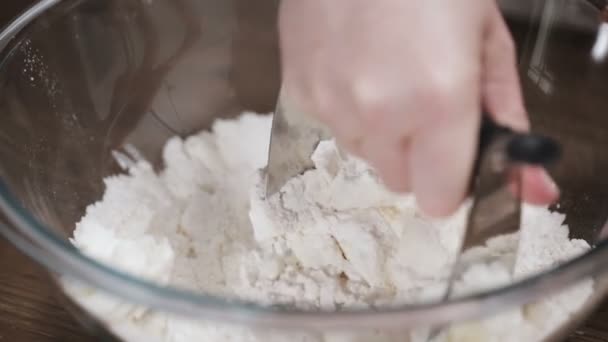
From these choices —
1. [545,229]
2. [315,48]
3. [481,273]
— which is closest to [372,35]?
[315,48]

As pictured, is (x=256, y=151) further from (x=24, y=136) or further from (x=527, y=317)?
(x=527, y=317)

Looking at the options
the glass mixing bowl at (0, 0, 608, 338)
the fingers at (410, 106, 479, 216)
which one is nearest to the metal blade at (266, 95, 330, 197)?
the glass mixing bowl at (0, 0, 608, 338)

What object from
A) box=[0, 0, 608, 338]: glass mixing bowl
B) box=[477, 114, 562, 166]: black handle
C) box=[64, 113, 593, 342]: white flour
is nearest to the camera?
box=[477, 114, 562, 166]: black handle

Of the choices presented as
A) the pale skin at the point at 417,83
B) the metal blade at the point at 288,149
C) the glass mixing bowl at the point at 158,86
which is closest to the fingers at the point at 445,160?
the pale skin at the point at 417,83

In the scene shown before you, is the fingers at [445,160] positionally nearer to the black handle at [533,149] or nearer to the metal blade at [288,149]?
the black handle at [533,149]

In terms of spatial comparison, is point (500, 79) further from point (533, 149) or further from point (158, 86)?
point (158, 86)

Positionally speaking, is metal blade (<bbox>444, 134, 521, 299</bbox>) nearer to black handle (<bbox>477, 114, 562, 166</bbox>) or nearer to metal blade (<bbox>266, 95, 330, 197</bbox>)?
black handle (<bbox>477, 114, 562, 166</bbox>)

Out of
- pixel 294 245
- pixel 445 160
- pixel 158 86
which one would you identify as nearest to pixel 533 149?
pixel 445 160

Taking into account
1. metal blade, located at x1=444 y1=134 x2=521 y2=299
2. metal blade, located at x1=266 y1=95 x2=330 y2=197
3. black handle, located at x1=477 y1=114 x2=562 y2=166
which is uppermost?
metal blade, located at x1=266 y1=95 x2=330 y2=197
